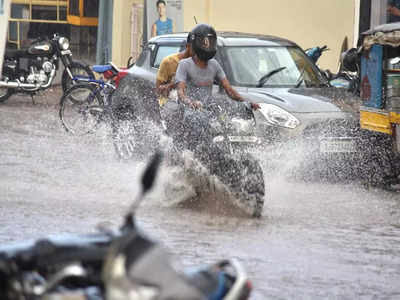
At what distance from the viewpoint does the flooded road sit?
7246mm

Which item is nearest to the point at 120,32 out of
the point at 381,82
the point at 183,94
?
the point at 381,82

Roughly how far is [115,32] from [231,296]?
2243 cm

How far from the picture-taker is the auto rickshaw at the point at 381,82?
11445 millimetres

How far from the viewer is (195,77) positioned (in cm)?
1091

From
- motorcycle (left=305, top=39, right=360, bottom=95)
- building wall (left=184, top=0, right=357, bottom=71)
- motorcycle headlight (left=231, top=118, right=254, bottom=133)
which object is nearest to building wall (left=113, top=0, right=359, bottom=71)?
building wall (left=184, top=0, right=357, bottom=71)

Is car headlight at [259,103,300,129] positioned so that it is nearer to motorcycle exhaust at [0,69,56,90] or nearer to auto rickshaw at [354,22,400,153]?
auto rickshaw at [354,22,400,153]

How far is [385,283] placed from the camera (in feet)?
23.4

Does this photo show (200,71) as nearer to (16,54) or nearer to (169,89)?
(169,89)

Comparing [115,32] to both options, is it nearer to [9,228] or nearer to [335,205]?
[335,205]

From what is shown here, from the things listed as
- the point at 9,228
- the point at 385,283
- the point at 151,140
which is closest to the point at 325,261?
the point at 385,283

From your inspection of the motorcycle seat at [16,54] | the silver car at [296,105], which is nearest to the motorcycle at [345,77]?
the silver car at [296,105]

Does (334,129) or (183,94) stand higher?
(183,94)

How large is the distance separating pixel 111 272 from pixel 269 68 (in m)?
10.5

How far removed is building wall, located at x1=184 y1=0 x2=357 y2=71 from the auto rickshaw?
1014cm
